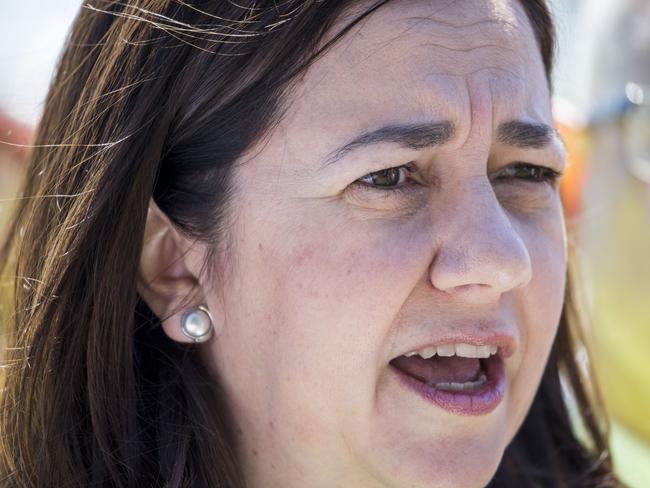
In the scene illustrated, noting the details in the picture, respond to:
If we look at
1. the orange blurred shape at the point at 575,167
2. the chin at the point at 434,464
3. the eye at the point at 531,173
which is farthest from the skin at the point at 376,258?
the orange blurred shape at the point at 575,167

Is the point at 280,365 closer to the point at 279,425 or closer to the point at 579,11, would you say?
the point at 279,425

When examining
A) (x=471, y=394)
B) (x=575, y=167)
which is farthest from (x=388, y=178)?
(x=575, y=167)

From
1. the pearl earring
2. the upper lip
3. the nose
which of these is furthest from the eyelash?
the pearl earring

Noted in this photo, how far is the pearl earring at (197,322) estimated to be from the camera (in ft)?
6.14

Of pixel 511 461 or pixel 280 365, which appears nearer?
pixel 280 365

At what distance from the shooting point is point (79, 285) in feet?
6.06

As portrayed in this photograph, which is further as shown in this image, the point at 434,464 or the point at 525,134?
the point at 525,134

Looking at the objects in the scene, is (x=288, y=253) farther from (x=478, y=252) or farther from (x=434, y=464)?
(x=434, y=464)

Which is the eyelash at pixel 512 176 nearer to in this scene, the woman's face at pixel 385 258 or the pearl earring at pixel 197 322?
the woman's face at pixel 385 258

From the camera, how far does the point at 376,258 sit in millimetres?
1715

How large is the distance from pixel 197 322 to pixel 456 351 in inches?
19.7

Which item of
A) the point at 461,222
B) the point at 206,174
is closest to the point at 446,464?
the point at 461,222

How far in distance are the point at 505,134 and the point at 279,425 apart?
71 cm

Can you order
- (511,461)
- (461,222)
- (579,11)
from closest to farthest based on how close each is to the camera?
(461,222), (511,461), (579,11)
